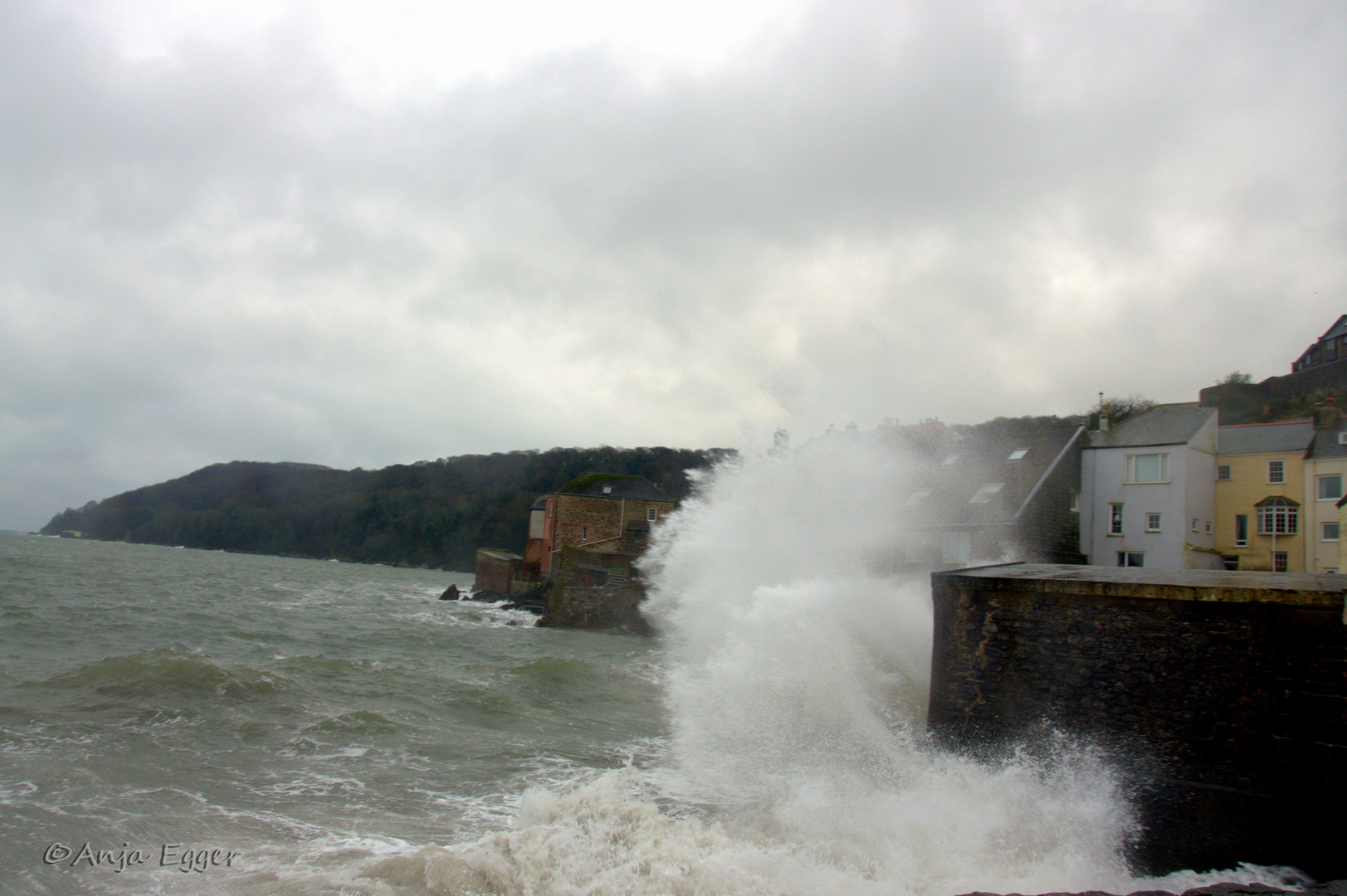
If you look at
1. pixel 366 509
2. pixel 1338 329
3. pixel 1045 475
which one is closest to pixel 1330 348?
pixel 1338 329

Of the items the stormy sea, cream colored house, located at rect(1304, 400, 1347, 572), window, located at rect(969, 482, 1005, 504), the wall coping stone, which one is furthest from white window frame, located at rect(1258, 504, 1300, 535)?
the wall coping stone

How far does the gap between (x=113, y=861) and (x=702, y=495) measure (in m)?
18.2

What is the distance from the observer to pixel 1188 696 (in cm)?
670

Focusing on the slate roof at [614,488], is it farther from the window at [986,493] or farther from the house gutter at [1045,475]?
the house gutter at [1045,475]

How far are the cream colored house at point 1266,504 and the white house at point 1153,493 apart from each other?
61 centimetres

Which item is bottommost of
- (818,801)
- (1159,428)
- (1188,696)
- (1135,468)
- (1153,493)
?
(818,801)

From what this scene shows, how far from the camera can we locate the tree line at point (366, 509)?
103m

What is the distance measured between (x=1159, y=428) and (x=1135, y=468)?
68.5 inches

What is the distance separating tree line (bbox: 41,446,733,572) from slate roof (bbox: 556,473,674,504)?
1815 inches

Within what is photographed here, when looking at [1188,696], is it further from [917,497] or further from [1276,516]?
[1276,516]

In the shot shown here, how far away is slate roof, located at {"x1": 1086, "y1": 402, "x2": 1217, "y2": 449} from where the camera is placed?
24234 millimetres

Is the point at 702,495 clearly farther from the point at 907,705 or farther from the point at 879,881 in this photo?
the point at 879,881

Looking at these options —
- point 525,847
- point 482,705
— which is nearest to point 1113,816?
point 525,847

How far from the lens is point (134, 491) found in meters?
133
